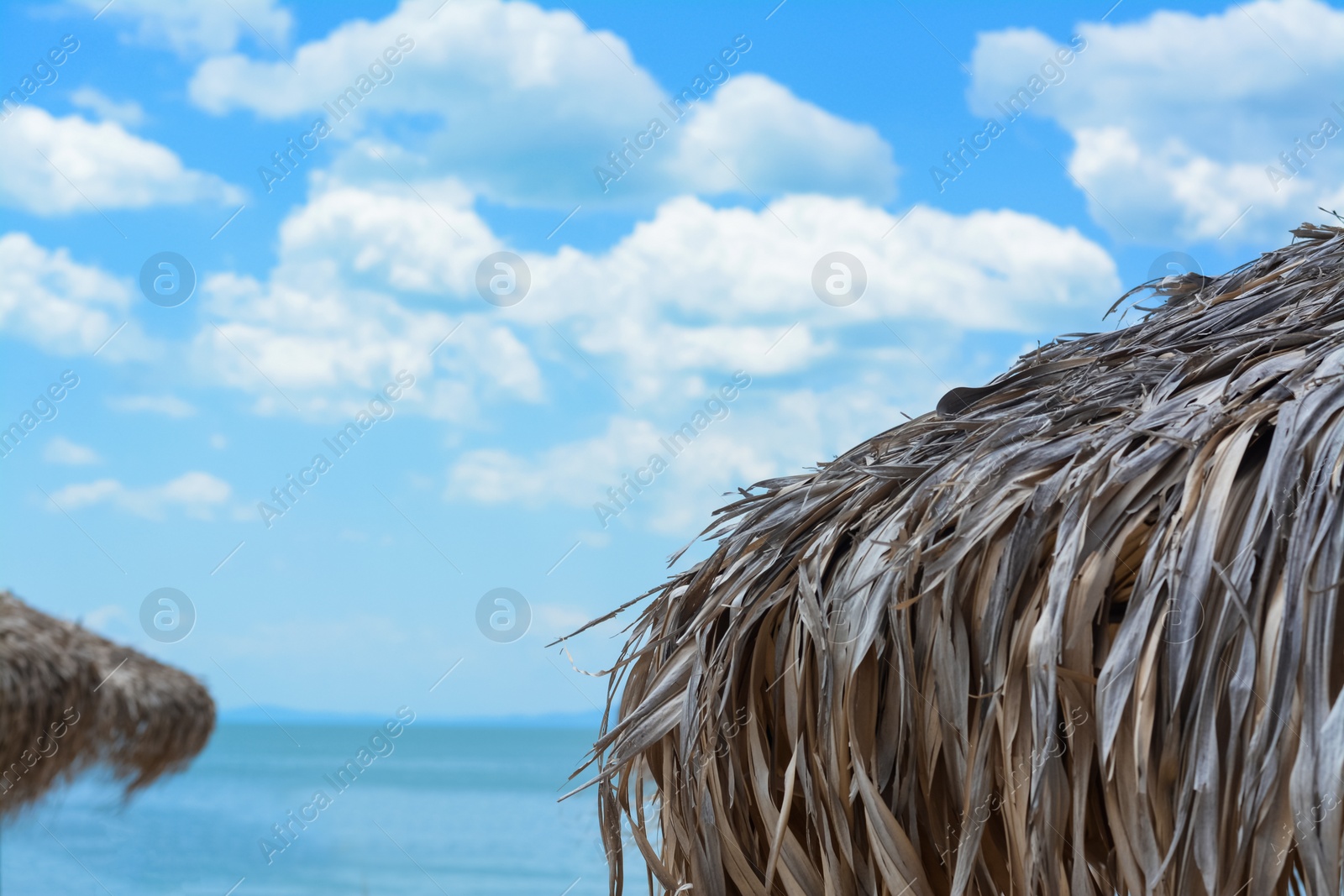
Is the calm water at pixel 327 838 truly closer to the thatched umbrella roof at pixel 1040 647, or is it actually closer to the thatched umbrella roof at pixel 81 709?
the thatched umbrella roof at pixel 81 709

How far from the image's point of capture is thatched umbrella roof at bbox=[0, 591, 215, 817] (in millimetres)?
5203

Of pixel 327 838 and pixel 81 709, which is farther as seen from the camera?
pixel 327 838

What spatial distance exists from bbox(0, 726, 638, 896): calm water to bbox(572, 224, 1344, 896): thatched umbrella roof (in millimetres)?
13197

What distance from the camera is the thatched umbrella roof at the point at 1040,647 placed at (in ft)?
3.94

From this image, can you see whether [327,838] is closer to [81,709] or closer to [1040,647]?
[81,709]

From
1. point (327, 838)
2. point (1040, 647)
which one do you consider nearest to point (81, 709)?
point (1040, 647)

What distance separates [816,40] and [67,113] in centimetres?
3853

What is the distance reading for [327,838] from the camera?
26.4 metres

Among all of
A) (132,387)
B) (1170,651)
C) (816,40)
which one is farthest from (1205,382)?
(132,387)

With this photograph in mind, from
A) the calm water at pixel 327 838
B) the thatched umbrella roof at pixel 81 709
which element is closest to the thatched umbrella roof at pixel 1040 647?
the thatched umbrella roof at pixel 81 709

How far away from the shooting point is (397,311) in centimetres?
5338

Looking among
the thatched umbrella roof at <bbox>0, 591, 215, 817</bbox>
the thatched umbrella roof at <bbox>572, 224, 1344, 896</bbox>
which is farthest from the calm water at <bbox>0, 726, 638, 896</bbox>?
the thatched umbrella roof at <bbox>572, 224, 1344, 896</bbox>

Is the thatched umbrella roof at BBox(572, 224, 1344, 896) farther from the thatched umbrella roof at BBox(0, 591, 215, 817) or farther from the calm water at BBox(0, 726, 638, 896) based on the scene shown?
the calm water at BBox(0, 726, 638, 896)

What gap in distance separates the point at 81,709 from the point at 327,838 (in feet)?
75.7
